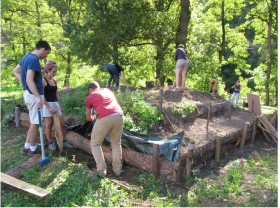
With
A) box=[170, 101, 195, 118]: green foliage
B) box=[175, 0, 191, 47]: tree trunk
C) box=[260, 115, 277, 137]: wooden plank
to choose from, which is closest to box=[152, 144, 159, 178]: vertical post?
box=[170, 101, 195, 118]: green foliage

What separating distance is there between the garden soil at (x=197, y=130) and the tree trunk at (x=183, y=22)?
3.91m

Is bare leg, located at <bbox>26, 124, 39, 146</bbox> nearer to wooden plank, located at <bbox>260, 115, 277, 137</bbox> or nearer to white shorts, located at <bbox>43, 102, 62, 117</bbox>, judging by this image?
white shorts, located at <bbox>43, 102, 62, 117</bbox>

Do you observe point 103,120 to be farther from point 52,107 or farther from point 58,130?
point 52,107

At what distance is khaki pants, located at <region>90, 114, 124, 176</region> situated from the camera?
3.73 m

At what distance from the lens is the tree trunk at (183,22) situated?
35.4 feet

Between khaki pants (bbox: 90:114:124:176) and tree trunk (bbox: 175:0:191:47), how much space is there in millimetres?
8550

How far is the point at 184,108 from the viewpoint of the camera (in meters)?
6.71

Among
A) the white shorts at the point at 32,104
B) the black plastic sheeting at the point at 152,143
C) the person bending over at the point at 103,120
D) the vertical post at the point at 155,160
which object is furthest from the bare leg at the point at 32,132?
the vertical post at the point at 155,160

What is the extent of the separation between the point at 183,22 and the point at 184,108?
6.29 meters

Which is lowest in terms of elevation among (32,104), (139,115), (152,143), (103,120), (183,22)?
(152,143)

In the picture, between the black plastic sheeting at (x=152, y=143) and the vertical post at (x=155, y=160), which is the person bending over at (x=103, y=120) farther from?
the vertical post at (x=155, y=160)

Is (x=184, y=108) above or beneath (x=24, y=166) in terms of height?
above

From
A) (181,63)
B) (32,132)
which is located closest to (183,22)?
(181,63)

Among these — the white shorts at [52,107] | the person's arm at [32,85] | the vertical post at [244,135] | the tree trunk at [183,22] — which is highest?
the tree trunk at [183,22]
